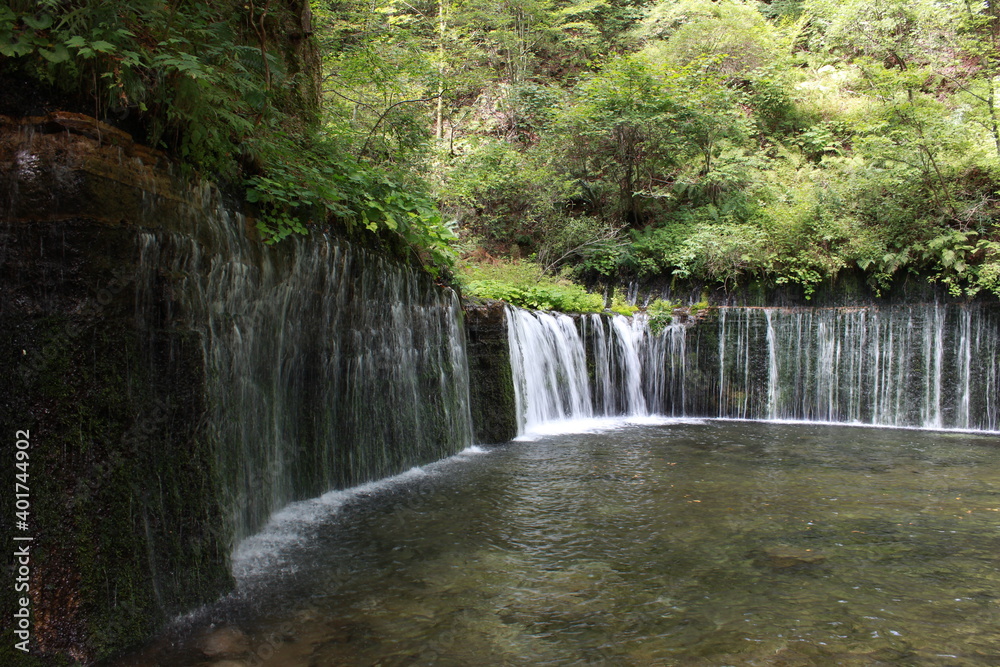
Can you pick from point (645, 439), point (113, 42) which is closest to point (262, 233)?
point (113, 42)

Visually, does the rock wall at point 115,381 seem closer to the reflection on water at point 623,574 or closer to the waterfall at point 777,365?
Result: the reflection on water at point 623,574

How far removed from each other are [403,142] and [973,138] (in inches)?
520

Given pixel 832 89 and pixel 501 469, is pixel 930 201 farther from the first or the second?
pixel 501 469

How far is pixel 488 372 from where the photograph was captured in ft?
32.1

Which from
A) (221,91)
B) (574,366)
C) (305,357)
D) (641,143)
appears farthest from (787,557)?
(641,143)

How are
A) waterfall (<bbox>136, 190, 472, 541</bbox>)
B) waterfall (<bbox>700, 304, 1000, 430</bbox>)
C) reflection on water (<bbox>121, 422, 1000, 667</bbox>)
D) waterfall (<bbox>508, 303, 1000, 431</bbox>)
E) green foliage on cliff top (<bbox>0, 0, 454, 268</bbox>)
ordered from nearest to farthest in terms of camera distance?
green foliage on cliff top (<bbox>0, 0, 454, 268</bbox>), reflection on water (<bbox>121, 422, 1000, 667</bbox>), waterfall (<bbox>136, 190, 472, 541</bbox>), waterfall (<bbox>508, 303, 1000, 431</bbox>), waterfall (<bbox>700, 304, 1000, 430</bbox>)

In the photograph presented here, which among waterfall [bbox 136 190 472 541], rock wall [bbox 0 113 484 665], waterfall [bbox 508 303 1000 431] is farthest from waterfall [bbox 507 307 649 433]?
rock wall [bbox 0 113 484 665]

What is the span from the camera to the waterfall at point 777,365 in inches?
477

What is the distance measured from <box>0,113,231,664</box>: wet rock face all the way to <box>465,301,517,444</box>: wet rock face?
6.46m

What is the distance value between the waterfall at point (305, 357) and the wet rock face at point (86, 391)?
0.24 m

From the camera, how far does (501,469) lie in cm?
765

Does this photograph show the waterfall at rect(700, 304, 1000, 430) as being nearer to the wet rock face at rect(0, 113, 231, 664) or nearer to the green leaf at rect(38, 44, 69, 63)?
the wet rock face at rect(0, 113, 231, 664)

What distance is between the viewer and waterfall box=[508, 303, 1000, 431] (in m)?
12.1

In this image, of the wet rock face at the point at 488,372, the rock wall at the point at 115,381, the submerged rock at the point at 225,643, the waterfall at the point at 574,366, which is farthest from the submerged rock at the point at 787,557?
the waterfall at the point at 574,366
